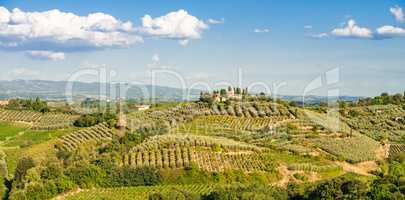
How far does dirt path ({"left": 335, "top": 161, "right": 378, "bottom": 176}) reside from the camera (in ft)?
147

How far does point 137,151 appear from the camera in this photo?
4431 cm

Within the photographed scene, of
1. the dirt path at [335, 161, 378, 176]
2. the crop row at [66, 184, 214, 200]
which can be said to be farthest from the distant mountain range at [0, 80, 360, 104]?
the crop row at [66, 184, 214, 200]

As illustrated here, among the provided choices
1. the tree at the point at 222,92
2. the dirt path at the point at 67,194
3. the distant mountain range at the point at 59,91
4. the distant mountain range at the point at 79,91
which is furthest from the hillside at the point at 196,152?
the distant mountain range at the point at 59,91

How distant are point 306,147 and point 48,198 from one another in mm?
25735

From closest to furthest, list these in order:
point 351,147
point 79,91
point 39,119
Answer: point 351,147 < point 39,119 < point 79,91

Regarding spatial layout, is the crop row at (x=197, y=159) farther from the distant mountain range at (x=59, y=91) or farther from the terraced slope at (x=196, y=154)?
the distant mountain range at (x=59, y=91)

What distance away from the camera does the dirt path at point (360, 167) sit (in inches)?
1766

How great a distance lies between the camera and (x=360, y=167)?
46312 millimetres

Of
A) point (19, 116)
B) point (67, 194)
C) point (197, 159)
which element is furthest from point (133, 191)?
point (19, 116)

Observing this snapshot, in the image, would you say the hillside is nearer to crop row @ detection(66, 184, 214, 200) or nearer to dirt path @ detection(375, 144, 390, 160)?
crop row @ detection(66, 184, 214, 200)

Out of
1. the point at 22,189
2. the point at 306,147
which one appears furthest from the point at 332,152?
the point at 22,189

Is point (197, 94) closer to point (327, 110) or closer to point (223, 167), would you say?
point (327, 110)

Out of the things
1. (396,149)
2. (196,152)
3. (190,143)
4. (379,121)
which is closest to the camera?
(196,152)

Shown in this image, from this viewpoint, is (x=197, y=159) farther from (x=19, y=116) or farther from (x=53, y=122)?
(x=19, y=116)
